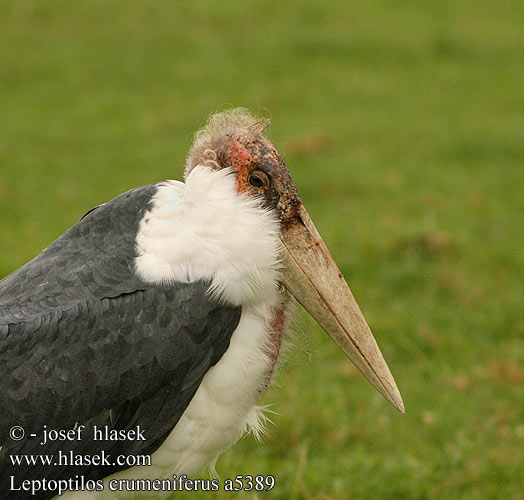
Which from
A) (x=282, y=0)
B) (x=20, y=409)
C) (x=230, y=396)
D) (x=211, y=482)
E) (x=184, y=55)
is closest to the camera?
(x=20, y=409)

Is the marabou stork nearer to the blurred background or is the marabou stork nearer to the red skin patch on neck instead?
→ the red skin patch on neck

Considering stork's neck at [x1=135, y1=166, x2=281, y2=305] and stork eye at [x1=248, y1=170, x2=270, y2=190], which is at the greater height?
stork eye at [x1=248, y1=170, x2=270, y2=190]

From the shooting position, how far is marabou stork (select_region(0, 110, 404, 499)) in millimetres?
3076

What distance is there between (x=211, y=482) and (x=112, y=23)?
11.3 m

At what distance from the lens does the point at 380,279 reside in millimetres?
7211

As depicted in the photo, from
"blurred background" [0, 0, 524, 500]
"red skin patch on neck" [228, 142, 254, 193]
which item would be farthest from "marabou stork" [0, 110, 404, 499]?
"blurred background" [0, 0, 524, 500]

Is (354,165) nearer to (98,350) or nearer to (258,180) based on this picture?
(258,180)

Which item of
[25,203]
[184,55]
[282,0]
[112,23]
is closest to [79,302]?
[25,203]

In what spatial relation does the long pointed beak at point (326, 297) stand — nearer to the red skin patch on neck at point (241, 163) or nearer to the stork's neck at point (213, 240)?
the stork's neck at point (213, 240)

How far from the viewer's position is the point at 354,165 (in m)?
9.87

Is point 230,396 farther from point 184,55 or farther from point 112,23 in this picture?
point 112,23

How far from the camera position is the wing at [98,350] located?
9.99 feet

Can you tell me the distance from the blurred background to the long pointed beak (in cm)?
16

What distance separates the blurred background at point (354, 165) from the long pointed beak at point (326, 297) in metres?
0.16
